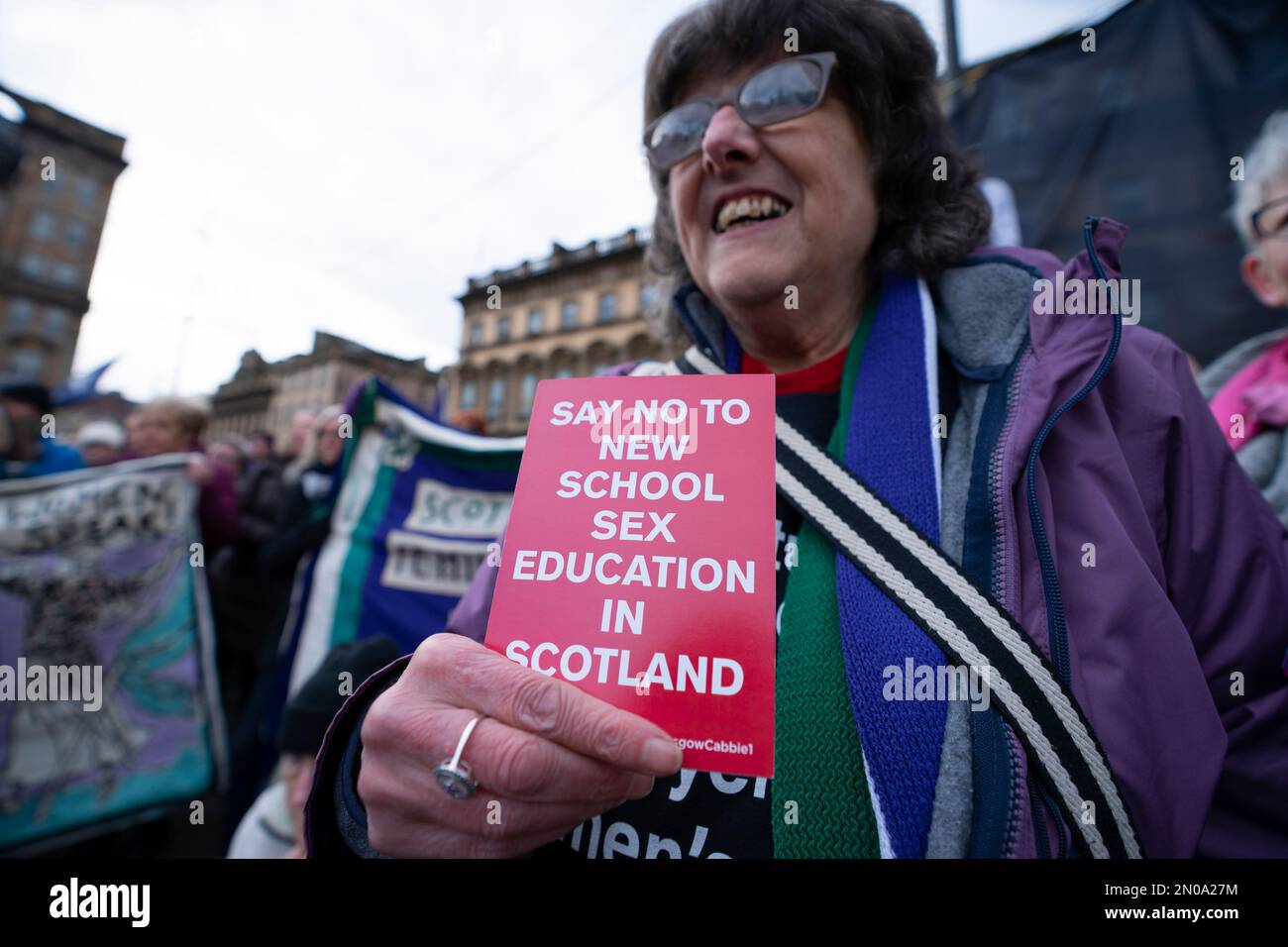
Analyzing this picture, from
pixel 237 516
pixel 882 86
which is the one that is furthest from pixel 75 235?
pixel 882 86

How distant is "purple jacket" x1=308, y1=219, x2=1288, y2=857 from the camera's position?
0.80 metres

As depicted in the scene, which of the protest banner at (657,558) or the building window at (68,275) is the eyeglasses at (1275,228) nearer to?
the protest banner at (657,558)

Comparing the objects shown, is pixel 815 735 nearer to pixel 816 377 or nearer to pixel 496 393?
pixel 816 377

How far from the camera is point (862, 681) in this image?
820mm

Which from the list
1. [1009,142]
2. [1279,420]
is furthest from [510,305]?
[1279,420]

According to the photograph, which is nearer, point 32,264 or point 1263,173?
point 1263,173

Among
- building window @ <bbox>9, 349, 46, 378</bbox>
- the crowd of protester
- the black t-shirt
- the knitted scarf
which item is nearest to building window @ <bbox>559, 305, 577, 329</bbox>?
the crowd of protester

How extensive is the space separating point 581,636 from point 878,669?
0.43 metres

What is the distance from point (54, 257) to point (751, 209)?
36063 mm

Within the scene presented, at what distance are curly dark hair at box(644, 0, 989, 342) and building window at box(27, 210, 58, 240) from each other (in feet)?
115

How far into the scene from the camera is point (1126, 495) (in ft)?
3.01

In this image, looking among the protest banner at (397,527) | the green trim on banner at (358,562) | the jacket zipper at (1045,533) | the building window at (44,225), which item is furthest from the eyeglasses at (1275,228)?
the building window at (44,225)

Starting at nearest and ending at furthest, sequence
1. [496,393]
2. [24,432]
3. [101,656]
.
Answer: [101,656]
[24,432]
[496,393]
